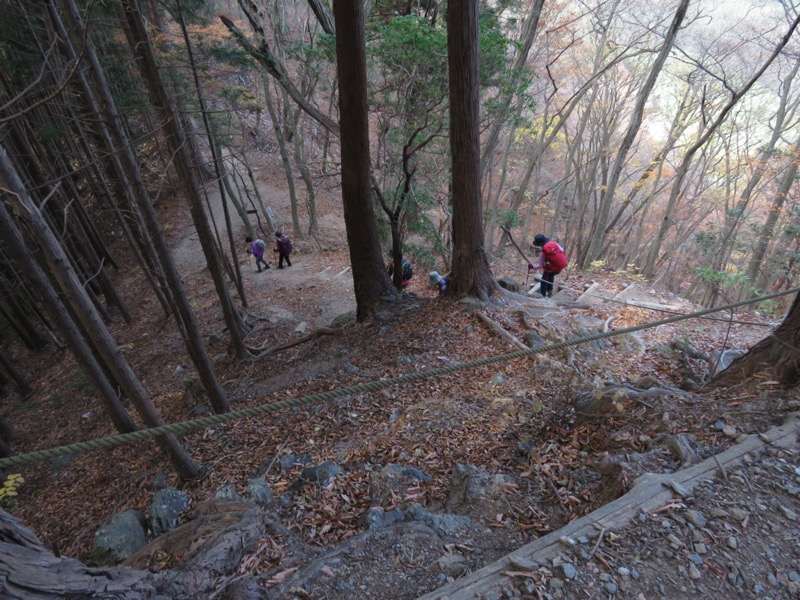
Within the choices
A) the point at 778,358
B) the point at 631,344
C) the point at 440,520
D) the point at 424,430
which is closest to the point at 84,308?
the point at 424,430

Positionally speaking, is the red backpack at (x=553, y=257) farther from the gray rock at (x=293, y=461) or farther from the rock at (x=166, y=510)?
the rock at (x=166, y=510)

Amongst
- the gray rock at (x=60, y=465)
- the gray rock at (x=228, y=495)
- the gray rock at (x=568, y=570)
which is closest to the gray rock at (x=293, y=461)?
the gray rock at (x=228, y=495)

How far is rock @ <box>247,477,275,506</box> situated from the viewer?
3.27m

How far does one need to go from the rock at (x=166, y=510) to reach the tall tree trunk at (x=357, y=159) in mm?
4443

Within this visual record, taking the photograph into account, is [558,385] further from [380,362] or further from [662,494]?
[380,362]

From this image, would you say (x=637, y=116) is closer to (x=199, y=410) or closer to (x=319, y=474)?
(x=319, y=474)

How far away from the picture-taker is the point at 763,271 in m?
17.7

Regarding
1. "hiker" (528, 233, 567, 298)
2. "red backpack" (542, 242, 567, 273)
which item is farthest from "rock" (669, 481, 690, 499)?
"red backpack" (542, 242, 567, 273)

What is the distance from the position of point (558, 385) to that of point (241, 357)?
7290 millimetres

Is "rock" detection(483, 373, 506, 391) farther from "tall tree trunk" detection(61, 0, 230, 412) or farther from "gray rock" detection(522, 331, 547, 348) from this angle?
"tall tree trunk" detection(61, 0, 230, 412)

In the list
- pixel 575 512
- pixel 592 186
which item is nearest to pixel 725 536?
pixel 575 512

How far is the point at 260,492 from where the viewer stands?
339 centimetres

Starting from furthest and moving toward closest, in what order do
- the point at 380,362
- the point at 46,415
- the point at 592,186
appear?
the point at 592,186 < the point at 46,415 < the point at 380,362

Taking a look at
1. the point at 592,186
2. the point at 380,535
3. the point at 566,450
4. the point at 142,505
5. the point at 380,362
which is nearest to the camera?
the point at 380,535
